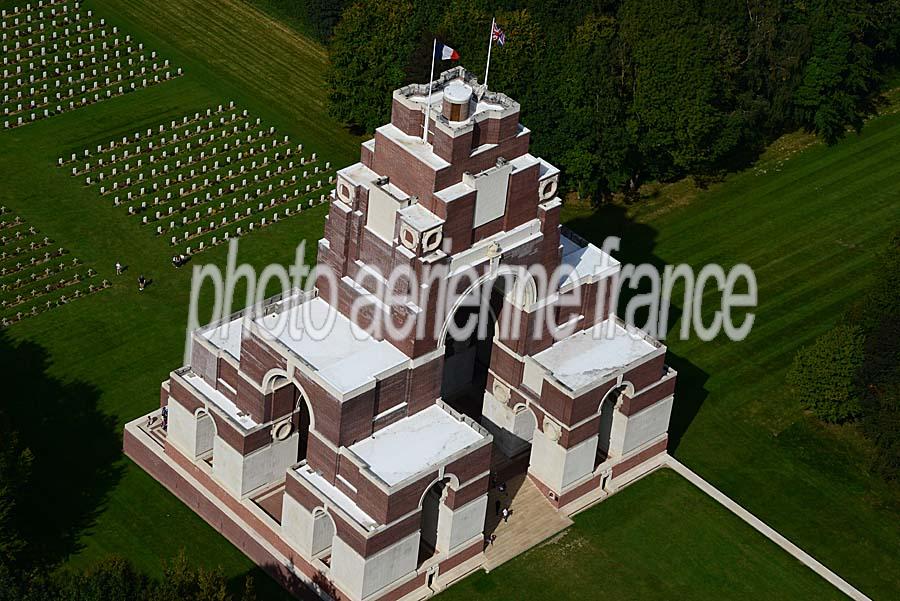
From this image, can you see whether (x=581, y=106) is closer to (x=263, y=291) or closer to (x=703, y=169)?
(x=703, y=169)

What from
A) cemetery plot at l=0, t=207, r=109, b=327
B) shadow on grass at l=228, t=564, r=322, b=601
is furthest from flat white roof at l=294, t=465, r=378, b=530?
cemetery plot at l=0, t=207, r=109, b=327

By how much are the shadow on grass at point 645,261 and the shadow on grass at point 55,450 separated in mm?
37270

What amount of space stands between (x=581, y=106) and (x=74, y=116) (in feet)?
141

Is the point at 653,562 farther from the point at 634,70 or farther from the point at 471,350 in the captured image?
the point at 634,70

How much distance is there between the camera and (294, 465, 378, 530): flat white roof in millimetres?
94000

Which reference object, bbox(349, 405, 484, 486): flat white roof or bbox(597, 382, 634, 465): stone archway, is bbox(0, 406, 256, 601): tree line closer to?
bbox(349, 405, 484, 486): flat white roof

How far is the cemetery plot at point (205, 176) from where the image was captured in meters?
129

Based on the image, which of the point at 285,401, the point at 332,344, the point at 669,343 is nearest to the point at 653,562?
the point at 669,343

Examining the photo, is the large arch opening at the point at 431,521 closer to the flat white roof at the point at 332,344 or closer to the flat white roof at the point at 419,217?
the flat white roof at the point at 332,344

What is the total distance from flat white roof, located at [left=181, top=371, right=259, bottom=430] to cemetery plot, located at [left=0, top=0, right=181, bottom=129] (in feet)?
149

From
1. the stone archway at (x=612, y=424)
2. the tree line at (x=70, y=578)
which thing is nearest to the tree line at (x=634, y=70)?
the stone archway at (x=612, y=424)

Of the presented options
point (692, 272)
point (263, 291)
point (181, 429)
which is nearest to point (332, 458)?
point (181, 429)

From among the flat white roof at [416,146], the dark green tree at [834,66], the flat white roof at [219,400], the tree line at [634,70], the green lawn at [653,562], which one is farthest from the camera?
the dark green tree at [834,66]

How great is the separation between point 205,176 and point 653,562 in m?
51.5
